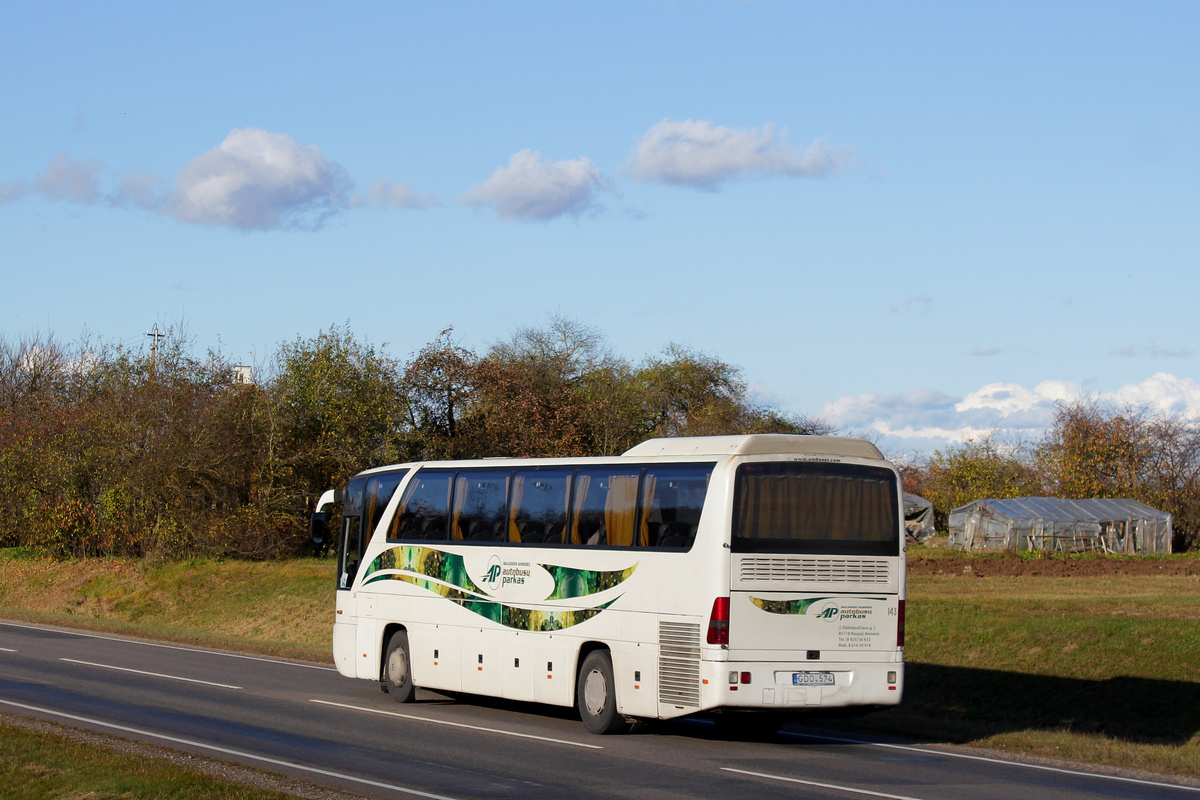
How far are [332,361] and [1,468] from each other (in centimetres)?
1244

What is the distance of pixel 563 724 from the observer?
15320mm

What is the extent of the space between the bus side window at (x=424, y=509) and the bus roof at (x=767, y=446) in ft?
12.9

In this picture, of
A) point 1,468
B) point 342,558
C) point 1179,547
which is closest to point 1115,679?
point 342,558

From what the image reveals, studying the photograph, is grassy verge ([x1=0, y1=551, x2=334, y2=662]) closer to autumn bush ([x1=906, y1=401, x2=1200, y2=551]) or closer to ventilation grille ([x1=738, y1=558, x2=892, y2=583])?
ventilation grille ([x1=738, y1=558, x2=892, y2=583])

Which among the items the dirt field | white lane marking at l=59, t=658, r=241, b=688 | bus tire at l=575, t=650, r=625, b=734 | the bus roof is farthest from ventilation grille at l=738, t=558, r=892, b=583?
the dirt field

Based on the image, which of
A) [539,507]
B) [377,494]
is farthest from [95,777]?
[377,494]

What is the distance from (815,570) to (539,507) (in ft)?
12.4

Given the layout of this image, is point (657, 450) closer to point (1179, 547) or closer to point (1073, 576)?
point (1073, 576)

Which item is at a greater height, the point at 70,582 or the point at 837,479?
the point at 837,479

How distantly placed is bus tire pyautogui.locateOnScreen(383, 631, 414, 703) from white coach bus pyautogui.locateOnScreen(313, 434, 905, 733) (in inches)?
39.7

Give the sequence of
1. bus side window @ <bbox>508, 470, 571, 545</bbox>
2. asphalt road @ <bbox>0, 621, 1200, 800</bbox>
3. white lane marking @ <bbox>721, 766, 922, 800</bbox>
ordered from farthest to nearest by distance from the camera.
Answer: bus side window @ <bbox>508, 470, 571, 545</bbox>
asphalt road @ <bbox>0, 621, 1200, 800</bbox>
white lane marking @ <bbox>721, 766, 922, 800</bbox>

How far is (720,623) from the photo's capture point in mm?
12891

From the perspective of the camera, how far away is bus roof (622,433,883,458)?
43.9 feet

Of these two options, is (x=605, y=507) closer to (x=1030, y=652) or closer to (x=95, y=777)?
(x=95, y=777)
